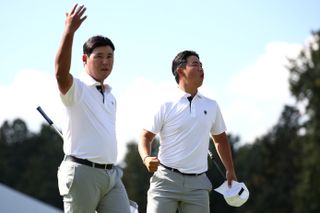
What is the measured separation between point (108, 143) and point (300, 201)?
3513 cm

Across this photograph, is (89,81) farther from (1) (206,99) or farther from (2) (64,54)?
(1) (206,99)

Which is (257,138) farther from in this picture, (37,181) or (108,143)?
(108,143)

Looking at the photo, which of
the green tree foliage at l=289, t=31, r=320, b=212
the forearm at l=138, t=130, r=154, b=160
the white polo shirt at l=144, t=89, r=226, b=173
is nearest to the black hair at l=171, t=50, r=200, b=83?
the white polo shirt at l=144, t=89, r=226, b=173

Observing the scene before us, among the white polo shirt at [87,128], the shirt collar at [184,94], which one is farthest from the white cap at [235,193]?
the white polo shirt at [87,128]

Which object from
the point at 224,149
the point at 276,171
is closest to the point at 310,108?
the point at 276,171

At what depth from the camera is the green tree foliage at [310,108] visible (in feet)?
120

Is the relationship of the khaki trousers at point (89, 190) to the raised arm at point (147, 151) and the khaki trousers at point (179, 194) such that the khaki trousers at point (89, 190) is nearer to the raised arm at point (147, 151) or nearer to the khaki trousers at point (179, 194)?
the raised arm at point (147, 151)

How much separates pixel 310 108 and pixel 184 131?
30.8 m

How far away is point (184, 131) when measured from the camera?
7215 millimetres

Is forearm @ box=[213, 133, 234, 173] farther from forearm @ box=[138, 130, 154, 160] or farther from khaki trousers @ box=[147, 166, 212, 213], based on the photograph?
forearm @ box=[138, 130, 154, 160]

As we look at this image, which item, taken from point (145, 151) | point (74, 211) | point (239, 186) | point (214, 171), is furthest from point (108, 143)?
point (214, 171)

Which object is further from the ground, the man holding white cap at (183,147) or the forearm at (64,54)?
the forearm at (64,54)

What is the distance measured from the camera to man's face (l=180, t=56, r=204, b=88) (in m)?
7.45

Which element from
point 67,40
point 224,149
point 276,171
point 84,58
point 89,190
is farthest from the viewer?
point 276,171
